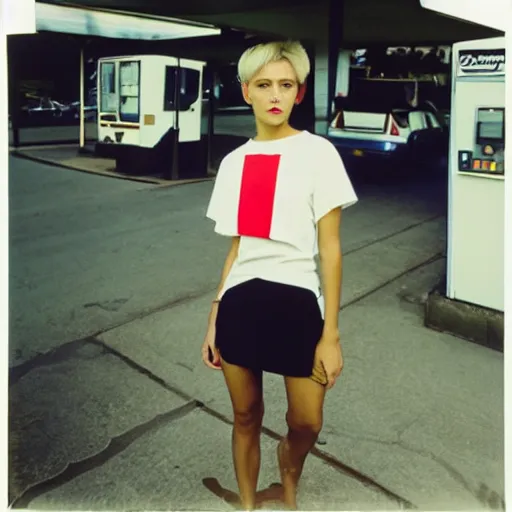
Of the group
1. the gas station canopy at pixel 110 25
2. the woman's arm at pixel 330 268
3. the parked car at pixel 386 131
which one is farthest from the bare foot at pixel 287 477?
the gas station canopy at pixel 110 25

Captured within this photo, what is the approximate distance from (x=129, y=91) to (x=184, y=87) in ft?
3.60

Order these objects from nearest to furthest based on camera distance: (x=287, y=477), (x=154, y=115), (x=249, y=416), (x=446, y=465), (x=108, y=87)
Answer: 1. (x=249, y=416)
2. (x=287, y=477)
3. (x=446, y=465)
4. (x=154, y=115)
5. (x=108, y=87)

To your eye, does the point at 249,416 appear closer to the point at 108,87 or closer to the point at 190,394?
the point at 190,394

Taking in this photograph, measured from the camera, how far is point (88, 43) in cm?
1181

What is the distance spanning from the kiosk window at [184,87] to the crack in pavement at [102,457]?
26.1 feet

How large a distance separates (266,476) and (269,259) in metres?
1.05

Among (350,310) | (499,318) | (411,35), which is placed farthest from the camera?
(411,35)

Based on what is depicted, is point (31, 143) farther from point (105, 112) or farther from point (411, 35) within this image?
point (411, 35)

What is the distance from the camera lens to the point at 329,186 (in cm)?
182

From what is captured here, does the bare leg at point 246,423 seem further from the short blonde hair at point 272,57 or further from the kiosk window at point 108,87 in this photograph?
the kiosk window at point 108,87

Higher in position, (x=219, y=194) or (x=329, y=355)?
(x=219, y=194)

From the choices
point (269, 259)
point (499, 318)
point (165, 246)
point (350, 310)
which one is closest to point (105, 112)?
point (165, 246)

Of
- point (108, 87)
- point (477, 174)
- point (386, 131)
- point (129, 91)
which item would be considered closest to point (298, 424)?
point (477, 174)

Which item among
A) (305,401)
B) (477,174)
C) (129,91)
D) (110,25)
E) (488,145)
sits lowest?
(305,401)
